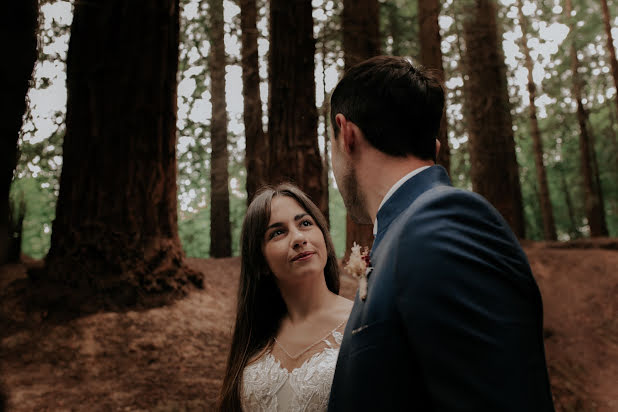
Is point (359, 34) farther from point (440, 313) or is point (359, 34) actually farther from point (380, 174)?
point (440, 313)

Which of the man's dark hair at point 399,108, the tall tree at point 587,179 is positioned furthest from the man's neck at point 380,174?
the tall tree at point 587,179

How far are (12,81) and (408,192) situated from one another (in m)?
1.26

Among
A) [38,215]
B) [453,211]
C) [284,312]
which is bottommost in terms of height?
[284,312]

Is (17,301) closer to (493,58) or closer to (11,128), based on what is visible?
(11,128)

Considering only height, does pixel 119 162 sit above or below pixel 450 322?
above

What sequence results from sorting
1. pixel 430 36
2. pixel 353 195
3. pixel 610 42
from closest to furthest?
pixel 353 195 < pixel 430 36 < pixel 610 42

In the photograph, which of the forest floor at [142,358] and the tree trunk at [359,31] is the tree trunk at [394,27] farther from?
the forest floor at [142,358]

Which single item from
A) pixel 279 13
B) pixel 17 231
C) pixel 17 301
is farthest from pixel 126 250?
pixel 279 13

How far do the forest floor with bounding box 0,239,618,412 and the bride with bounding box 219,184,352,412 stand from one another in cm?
148

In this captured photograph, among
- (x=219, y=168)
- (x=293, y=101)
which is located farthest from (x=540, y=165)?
(x=293, y=101)

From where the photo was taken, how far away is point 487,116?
36.0 feet

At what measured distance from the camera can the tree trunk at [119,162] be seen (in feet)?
17.5

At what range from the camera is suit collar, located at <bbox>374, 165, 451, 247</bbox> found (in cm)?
163

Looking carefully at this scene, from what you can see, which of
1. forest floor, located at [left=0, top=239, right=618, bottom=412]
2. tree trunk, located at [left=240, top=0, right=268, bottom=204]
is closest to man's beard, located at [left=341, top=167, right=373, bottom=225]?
forest floor, located at [left=0, top=239, right=618, bottom=412]
